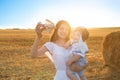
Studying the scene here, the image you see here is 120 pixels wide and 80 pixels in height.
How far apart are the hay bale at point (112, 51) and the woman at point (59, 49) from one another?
36.0 ft

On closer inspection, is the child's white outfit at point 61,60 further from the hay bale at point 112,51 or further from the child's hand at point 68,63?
the hay bale at point 112,51

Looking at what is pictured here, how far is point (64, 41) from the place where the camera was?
6664 mm

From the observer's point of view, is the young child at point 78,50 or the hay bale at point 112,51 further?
the hay bale at point 112,51

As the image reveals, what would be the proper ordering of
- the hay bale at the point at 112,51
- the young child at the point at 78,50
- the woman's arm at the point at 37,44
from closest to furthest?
the woman's arm at the point at 37,44 < the young child at the point at 78,50 < the hay bale at the point at 112,51

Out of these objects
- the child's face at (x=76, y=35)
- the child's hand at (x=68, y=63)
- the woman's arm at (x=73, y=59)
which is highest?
the child's face at (x=76, y=35)

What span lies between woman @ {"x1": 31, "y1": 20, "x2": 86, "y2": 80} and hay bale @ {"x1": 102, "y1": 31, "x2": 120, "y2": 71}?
10972mm

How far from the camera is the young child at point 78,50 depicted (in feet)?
21.2

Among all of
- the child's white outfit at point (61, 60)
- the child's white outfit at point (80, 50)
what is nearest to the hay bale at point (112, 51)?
the child's white outfit at point (80, 50)

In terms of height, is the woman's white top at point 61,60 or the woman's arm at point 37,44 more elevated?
the woman's arm at point 37,44

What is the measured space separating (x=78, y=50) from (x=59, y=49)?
327mm

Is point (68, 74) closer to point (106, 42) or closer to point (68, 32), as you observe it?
point (68, 32)

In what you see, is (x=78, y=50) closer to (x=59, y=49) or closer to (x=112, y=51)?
(x=59, y=49)

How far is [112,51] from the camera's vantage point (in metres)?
17.9

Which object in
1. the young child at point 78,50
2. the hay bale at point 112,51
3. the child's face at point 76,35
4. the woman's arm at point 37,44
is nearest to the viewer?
the woman's arm at point 37,44
